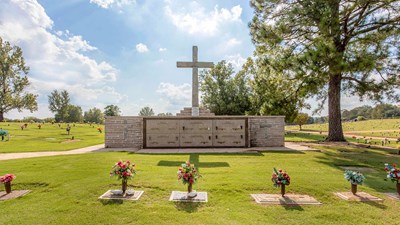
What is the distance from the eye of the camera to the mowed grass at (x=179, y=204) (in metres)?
4.93

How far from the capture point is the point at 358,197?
20.7 ft

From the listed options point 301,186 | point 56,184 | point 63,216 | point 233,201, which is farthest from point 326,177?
point 56,184

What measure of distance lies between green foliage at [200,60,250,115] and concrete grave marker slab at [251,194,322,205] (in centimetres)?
2827

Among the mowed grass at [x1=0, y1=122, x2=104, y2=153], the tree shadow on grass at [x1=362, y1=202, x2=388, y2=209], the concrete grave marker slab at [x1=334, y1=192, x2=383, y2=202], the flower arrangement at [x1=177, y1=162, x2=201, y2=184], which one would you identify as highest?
the flower arrangement at [x1=177, y1=162, x2=201, y2=184]

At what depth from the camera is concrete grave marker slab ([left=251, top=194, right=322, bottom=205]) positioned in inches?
231

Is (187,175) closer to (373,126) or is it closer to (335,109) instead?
(335,109)

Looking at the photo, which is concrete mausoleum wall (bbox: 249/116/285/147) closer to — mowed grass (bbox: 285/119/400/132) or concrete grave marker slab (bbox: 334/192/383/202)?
concrete grave marker slab (bbox: 334/192/383/202)

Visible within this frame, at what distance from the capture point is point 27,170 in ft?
28.8

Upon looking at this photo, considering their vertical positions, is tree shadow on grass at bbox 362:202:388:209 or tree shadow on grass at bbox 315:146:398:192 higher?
tree shadow on grass at bbox 315:146:398:192

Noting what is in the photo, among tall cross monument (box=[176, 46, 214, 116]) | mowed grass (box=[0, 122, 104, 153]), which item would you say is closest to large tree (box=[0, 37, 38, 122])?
mowed grass (box=[0, 122, 104, 153])

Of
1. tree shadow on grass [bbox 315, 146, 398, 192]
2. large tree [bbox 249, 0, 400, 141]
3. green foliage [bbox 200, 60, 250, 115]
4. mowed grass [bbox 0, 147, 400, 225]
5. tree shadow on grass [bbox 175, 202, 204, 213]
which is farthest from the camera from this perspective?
green foliage [bbox 200, 60, 250, 115]

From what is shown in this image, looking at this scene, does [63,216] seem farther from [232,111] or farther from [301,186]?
[232,111]

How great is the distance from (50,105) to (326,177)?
8873cm

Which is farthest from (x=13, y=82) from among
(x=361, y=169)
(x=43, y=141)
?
(x=361, y=169)
